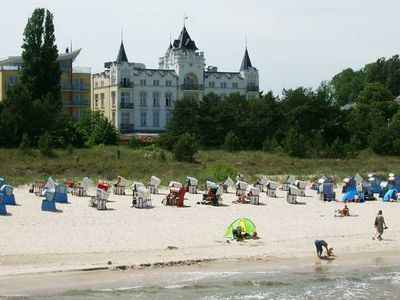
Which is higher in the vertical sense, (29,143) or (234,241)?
(29,143)

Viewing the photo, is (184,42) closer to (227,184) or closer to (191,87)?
(191,87)

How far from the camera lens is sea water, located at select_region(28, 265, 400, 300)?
15906mm

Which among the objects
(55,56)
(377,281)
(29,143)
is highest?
(55,56)

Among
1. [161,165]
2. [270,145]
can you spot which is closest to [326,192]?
[161,165]

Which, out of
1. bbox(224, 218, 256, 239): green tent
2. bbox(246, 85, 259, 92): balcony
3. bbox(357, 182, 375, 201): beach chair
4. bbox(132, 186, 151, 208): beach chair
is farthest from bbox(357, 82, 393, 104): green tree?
bbox(224, 218, 256, 239): green tent

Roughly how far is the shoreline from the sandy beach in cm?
17

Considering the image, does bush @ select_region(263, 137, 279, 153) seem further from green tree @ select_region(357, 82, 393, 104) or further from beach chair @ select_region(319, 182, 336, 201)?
beach chair @ select_region(319, 182, 336, 201)

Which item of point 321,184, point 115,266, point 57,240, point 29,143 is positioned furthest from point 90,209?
point 29,143

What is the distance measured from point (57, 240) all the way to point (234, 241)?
18.1 feet

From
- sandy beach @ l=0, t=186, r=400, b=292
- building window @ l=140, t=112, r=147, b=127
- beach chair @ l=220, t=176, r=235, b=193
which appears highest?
building window @ l=140, t=112, r=147, b=127

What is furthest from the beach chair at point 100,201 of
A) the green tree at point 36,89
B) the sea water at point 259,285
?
the green tree at point 36,89

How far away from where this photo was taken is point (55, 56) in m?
58.9

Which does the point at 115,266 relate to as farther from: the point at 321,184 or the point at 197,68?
the point at 197,68

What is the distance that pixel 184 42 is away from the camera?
77.2 meters
